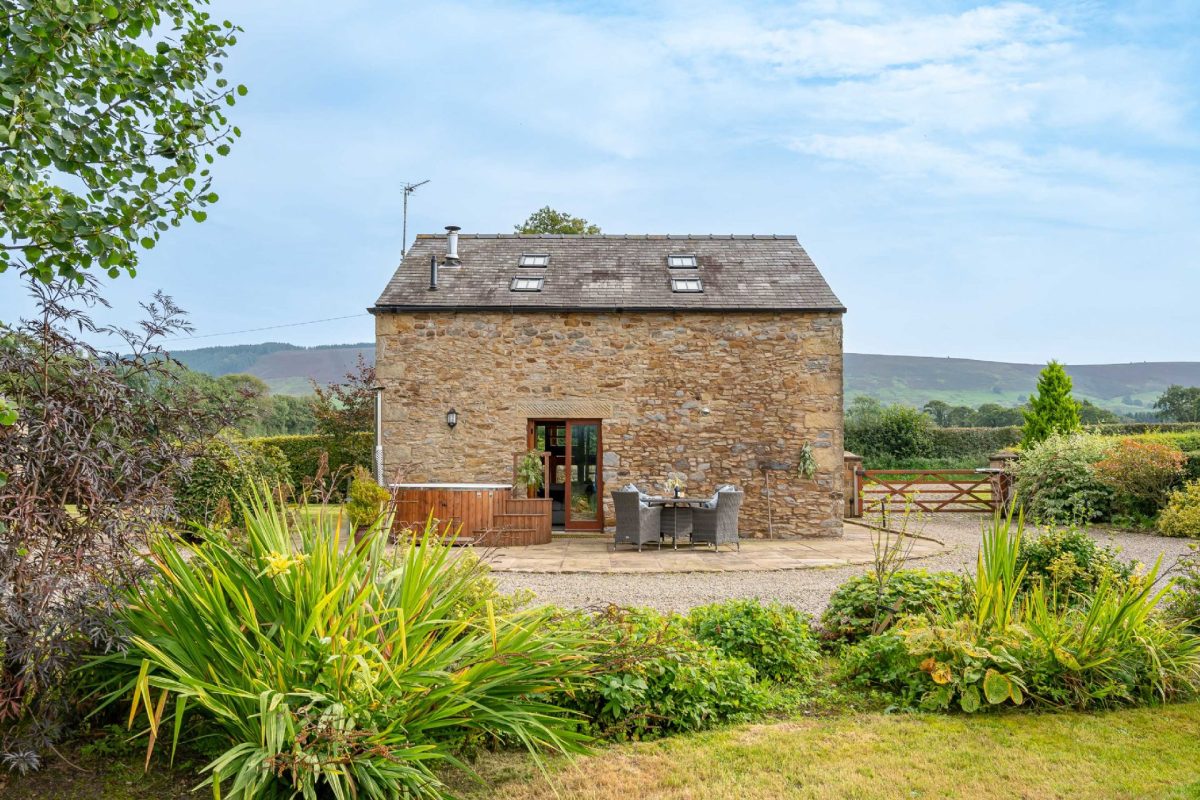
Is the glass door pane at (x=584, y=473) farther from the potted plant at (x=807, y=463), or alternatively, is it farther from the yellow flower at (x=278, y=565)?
the yellow flower at (x=278, y=565)

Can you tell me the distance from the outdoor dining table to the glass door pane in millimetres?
2187

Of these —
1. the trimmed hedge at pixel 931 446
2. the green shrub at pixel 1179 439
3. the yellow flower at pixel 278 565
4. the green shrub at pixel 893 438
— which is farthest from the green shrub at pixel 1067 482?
the yellow flower at pixel 278 565

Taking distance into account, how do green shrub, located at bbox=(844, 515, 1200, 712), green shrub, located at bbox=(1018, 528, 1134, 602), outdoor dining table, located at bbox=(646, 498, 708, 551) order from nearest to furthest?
green shrub, located at bbox=(844, 515, 1200, 712)
green shrub, located at bbox=(1018, 528, 1134, 602)
outdoor dining table, located at bbox=(646, 498, 708, 551)

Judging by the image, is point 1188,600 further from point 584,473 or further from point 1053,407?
point 1053,407

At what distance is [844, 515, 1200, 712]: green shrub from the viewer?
432cm

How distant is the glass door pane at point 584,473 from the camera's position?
1357cm

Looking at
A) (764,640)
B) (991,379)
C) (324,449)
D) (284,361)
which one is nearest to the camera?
(764,640)

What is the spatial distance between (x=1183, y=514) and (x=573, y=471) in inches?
428

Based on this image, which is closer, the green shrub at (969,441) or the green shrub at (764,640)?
Result: the green shrub at (764,640)

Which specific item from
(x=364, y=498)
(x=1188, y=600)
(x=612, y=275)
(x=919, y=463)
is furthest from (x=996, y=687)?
(x=919, y=463)

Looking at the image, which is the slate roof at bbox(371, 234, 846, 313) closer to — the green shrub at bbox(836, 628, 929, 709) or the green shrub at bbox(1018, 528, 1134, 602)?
the green shrub at bbox(1018, 528, 1134, 602)

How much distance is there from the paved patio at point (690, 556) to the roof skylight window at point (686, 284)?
15.7 feet

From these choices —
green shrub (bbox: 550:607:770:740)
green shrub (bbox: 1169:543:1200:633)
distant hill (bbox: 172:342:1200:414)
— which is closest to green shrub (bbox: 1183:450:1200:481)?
green shrub (bbox: 1169:543:1200:633)

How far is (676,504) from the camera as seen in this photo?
11500 millimetres
